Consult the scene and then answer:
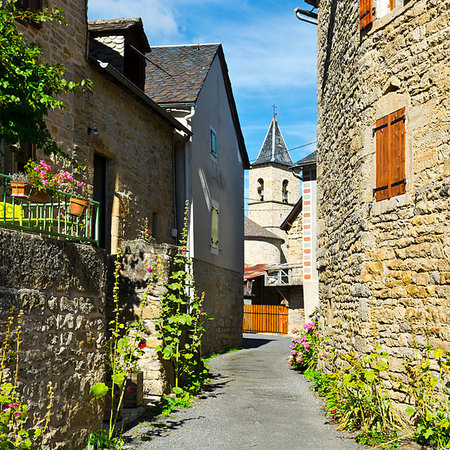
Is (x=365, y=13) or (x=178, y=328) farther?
(x=178, y=328)

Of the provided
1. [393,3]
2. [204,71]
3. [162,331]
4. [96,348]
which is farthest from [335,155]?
[204,71]

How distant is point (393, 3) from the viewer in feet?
24.3

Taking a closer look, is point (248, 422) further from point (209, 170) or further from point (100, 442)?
point (209, 170)

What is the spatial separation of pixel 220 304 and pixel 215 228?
85.8 inches

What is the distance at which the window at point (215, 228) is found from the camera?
15.4 m

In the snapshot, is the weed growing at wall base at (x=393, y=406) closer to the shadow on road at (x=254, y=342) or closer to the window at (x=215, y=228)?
the window at (x=215, y=228)

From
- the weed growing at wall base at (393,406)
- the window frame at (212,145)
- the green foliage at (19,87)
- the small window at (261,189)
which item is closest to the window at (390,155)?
the weed growing at wall base at (393,406)

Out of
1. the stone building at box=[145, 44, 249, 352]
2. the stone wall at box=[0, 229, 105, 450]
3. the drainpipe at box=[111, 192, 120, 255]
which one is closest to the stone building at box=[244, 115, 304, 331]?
the stone building at box=[145, 44, 249, 352]

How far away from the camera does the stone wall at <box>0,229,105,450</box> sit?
4.14m

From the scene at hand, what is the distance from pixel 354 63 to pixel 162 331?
4688 millimetres

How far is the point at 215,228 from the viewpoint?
15.7 meters

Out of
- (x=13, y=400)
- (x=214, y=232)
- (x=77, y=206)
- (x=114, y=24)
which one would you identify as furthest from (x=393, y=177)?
(x=214, y=232)

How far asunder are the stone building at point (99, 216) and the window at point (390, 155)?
3.06 meters

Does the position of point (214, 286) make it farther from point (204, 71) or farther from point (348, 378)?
point (348, 378)
